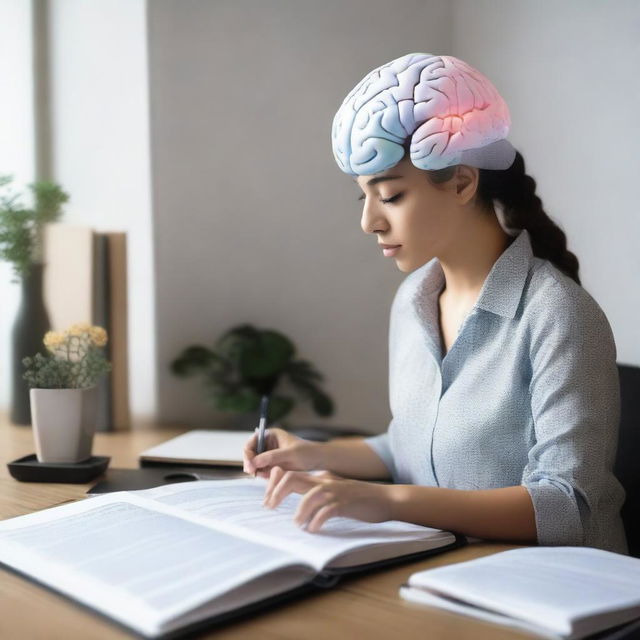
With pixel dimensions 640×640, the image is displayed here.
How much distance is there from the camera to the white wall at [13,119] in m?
2.34

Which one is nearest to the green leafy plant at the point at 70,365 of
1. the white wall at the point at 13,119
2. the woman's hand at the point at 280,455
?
the woman's hand at the point at 280,455

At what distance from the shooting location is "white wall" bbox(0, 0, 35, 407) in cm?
234

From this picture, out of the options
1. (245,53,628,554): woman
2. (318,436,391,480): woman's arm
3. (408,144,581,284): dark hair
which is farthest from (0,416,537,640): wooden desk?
(408,144,581,284): dark hair

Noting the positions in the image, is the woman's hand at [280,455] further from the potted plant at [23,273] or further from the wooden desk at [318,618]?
the potted plant at [23,273]

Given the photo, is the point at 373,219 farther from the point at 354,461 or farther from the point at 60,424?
the point at 60,424

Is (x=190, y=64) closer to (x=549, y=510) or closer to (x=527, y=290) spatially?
(x=527, y=290)

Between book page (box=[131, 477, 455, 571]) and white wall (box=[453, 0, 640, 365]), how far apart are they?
1.24m

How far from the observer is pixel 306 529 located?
1103 millimetres

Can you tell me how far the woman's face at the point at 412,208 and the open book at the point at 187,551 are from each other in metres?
0.45

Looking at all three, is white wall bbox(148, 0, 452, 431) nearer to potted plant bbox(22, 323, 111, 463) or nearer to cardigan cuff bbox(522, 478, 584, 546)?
potted plant bbox(22, 323, 111, 463)

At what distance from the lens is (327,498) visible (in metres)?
1.11

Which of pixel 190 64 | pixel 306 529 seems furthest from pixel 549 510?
pixel 190 64

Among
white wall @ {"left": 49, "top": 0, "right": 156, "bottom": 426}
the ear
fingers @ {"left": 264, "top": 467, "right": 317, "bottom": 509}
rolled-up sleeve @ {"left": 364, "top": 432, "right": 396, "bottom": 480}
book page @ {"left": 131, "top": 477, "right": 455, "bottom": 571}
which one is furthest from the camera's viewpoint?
white wall @ {"left": 49, "top": 0, "right": 156, "bottom": 426}

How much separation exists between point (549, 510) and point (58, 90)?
1.84 m
